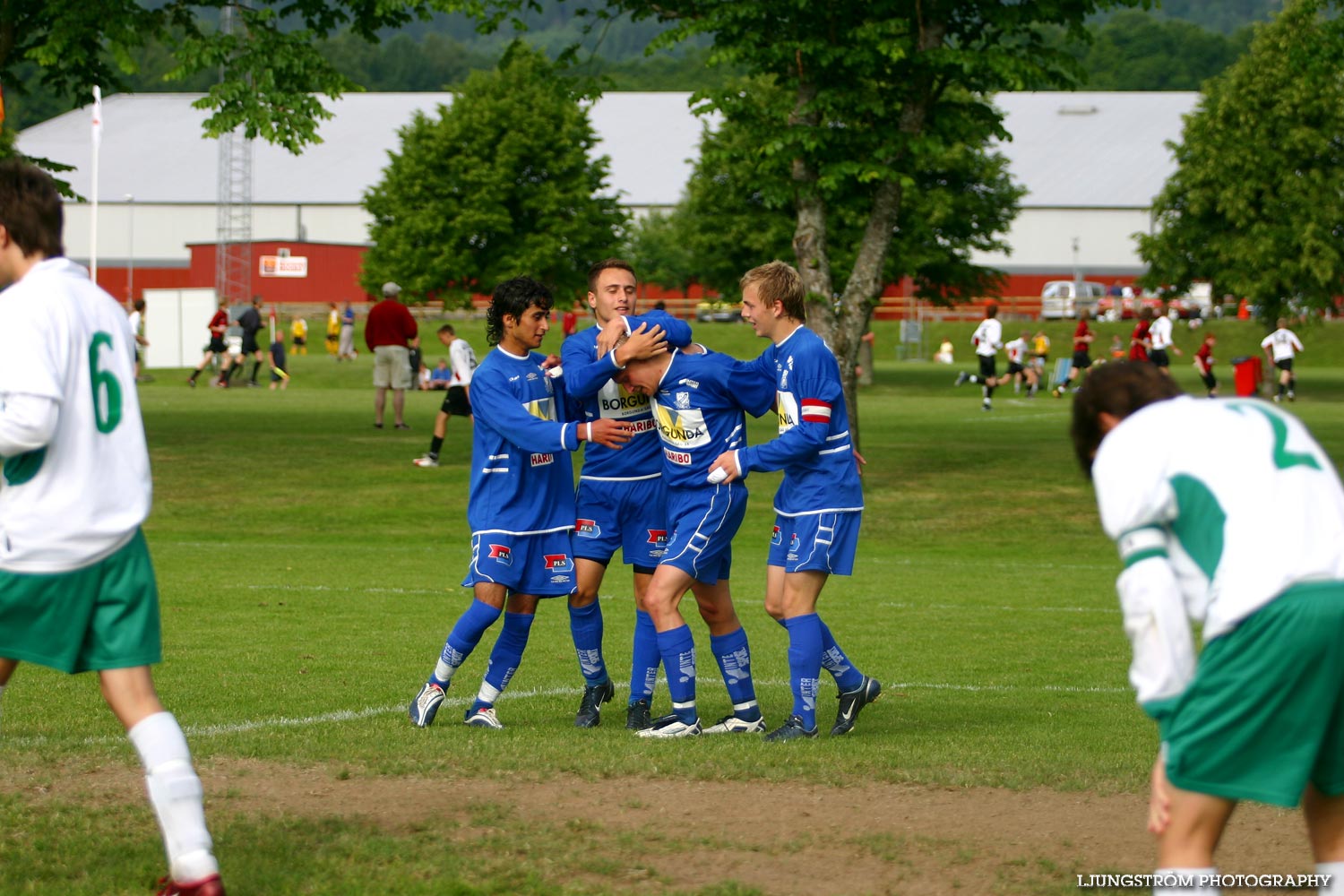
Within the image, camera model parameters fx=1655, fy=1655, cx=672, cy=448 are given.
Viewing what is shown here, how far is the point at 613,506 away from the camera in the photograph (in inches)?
316

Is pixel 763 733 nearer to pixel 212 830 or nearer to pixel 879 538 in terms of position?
pixel 212 830

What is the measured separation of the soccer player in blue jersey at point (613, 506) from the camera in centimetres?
786

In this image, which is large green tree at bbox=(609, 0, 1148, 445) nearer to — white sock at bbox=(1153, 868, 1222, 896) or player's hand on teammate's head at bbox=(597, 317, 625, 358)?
player's hand on teammate's head at bbox=(597, 317, 625, 358)

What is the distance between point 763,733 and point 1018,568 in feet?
29.8

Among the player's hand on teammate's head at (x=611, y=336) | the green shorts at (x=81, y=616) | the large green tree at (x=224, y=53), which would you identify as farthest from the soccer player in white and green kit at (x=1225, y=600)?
the large green tree at (x=224, y=53)

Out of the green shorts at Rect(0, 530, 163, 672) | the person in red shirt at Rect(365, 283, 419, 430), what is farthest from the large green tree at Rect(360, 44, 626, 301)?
the green shorts at Rect(0, 530, 163, 672)

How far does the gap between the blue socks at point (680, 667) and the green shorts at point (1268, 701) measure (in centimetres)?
388

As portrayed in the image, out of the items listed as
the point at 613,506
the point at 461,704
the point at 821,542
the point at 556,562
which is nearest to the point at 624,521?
the point at 613,506

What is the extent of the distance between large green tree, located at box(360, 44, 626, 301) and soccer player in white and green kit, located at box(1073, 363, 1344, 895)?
59068 mm

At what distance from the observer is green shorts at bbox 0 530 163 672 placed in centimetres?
462

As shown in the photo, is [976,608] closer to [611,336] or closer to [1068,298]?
[611,336]

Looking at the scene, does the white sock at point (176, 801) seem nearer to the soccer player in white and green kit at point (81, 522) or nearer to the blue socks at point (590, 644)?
the soccer player in white and green kit at point (81, 522)

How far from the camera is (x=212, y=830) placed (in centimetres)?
569

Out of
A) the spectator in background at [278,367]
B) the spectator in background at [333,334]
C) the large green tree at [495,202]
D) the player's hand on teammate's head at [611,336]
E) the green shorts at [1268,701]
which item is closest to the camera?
the green shorts at [1268,701]
